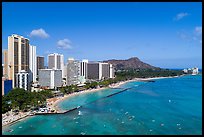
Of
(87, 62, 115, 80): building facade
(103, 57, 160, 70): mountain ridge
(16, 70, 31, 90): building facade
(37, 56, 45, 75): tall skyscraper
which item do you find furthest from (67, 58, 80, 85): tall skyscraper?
(103, 57, 160, 70): mountain ridge

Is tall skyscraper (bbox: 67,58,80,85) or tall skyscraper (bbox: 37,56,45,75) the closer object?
tall skyscraper (bbox: 67,58,80,85)

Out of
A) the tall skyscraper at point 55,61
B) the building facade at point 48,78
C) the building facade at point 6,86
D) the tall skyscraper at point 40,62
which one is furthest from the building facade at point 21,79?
the tall skyscraper at point 40,62

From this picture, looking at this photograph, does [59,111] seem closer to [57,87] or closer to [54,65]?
[57,87]

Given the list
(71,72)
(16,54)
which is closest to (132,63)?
(71,72)

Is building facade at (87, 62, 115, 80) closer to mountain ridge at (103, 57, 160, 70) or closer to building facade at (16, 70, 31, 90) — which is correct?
building facade at (16, 70, 31, 90)

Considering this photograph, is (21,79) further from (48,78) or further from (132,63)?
(132,63)

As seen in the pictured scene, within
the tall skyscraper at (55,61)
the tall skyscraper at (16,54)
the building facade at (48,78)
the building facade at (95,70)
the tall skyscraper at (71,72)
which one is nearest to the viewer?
the tall skyscraper at (16,54)

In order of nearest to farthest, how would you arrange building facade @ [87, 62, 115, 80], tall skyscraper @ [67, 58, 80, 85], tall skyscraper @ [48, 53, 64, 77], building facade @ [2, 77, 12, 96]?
building facade @ [2, 77, 12, 96] < tall skyscraper @ [67, 58, 80, 85] < tall skyscraper @ [48, 53, 64, 77] < building facade @ [87, 62, 115, 80]

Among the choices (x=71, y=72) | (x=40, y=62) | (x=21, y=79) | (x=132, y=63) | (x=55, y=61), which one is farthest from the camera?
(x=132, y=63)

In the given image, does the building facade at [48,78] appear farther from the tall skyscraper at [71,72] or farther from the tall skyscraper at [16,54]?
the tall skyscraper at [71,72]
